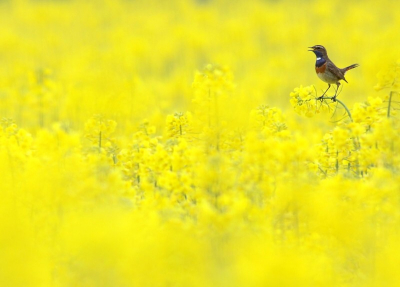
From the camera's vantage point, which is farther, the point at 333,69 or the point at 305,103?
the point at 333,69

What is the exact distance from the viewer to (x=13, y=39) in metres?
26.0

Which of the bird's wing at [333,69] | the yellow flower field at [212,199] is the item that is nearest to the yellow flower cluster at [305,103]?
the yellow flower field at [212,199]

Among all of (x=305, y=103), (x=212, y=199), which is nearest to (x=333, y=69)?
(x=305, y=103)

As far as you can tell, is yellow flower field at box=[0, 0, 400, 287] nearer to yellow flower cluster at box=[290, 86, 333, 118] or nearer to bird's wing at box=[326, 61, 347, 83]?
yellow flower cluster at box=[290, 86, 333, 118]

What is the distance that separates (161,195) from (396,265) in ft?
6.95

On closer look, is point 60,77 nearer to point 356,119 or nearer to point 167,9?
point 356,119

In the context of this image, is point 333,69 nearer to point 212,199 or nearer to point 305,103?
point 305,103

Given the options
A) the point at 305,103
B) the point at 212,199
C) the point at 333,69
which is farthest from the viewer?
the point at 333,69

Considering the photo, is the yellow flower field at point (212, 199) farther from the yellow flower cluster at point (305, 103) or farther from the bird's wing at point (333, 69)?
the bird's wing at point (333, 69)

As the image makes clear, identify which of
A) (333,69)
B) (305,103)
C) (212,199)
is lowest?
(212,199)


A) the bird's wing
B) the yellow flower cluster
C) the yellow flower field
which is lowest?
the yellow flower field

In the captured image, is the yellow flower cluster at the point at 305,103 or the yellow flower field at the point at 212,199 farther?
the yellow flower cluster at the point at 305,103

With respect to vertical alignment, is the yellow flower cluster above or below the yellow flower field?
above

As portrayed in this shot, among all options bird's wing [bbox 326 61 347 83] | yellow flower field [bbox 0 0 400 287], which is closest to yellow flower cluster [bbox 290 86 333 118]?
yellow flower field [bbox 0 0 400 287]
